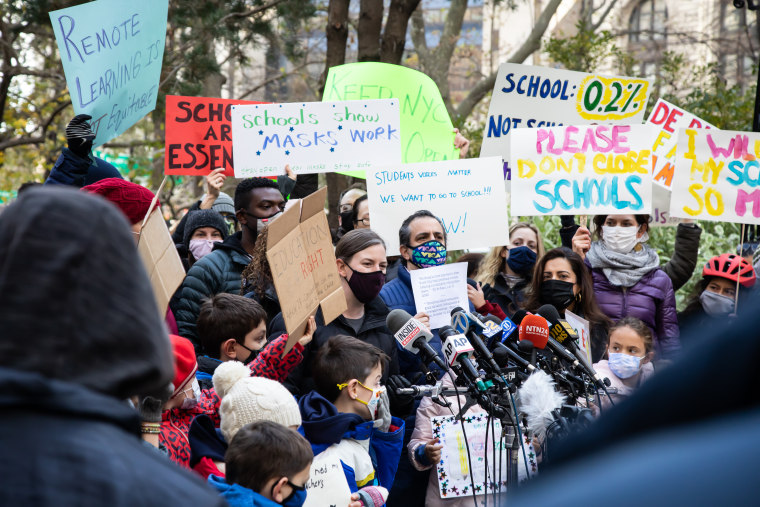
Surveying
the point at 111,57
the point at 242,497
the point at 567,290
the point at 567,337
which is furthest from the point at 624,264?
the point at 242,497

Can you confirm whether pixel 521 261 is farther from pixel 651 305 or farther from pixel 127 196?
pixel 127 196

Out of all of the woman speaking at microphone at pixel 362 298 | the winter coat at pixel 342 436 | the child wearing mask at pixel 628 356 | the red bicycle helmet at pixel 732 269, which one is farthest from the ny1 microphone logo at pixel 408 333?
the red bicycle helmet at pixel 732 269

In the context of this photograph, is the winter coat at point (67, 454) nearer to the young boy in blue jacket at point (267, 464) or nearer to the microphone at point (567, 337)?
the young boy in blue jacket at point (267, 464)

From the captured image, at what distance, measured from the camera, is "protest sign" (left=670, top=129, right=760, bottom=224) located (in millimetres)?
6398

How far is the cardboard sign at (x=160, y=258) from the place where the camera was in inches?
142

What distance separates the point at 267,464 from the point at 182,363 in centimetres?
64

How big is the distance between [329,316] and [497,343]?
918mm

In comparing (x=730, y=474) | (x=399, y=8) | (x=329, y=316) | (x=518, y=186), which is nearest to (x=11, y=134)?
(x=399, y=8)

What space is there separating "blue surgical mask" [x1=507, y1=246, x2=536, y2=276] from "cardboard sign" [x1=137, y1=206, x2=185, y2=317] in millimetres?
3013

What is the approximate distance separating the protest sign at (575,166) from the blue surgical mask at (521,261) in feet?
0.97

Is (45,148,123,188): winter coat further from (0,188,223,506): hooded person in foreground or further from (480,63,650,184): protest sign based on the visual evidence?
(480,63,650,184): protest sign

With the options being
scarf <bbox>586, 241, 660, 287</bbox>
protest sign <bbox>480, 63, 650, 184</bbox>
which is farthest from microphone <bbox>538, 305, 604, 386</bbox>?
protest sign <bbox>480, 63, 650, 184</bbox>

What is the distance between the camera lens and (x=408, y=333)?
3855 mm

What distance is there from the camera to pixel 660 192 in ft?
26.2
